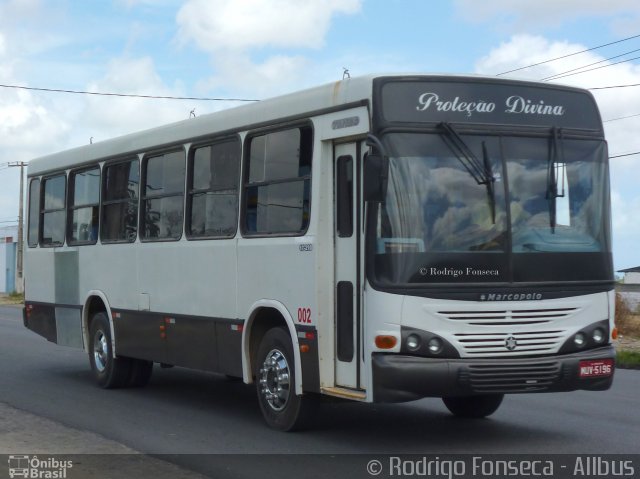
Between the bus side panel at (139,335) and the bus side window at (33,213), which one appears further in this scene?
the bus side window at (33,213)

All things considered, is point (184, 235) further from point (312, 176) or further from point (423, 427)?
point (423, 427)

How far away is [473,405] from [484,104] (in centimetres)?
337

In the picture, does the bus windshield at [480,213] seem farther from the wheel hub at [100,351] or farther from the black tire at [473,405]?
the wheel hub at [100,351]

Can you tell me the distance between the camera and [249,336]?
10938 mm

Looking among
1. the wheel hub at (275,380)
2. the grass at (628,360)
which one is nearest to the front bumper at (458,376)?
the wheel hub at (275,380)

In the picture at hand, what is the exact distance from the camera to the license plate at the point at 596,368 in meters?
9.23

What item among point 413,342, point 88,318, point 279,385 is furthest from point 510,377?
point 88,318

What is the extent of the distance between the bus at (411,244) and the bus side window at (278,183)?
0.07 feet

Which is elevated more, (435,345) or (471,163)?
(471,163)

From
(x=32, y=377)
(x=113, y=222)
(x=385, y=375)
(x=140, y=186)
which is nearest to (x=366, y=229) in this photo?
(x=385, y=375)

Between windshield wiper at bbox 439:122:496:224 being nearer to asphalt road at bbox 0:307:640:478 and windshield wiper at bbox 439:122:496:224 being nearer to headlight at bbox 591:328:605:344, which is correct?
headlight at bbox 591:328:605:344

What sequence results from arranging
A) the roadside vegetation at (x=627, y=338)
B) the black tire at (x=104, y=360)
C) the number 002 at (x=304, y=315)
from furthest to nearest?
the roadside vegetation at (x=627, y=338) < the black tire at (x=104, y=360) < the number 002 at (x=304, y=315)

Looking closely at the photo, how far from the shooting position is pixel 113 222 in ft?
46.8

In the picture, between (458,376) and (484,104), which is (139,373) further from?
(484,104)
